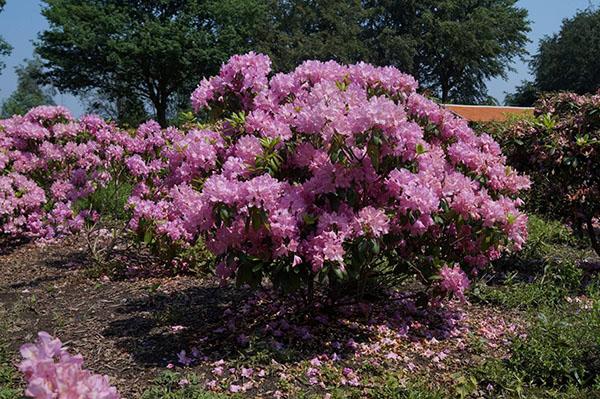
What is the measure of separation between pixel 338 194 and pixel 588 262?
4.08m

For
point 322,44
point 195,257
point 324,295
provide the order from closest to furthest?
point 324,295 → point 195,257 → point 322,44

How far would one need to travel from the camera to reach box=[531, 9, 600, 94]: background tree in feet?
139

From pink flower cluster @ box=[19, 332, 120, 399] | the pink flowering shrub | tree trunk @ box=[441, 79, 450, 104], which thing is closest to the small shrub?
the pink flowering shrub

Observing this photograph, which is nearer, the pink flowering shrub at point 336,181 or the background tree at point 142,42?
the pink flowering shrub at point 336,181

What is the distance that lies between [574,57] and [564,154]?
4191cm

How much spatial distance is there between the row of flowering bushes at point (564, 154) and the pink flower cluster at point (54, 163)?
3.71m

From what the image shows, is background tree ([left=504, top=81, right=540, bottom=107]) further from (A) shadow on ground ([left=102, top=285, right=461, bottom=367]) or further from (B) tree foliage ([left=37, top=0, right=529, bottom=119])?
(A) shadow on ground ([left=102, top=285, right=461, bottom=367])

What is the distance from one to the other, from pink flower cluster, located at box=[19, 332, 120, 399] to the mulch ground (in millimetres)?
1994

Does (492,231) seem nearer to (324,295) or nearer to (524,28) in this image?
(324,295)

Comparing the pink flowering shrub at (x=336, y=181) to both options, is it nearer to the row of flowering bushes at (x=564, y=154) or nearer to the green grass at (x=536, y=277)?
the green grass at (x=536, y=277)

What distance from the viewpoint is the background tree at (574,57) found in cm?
4228

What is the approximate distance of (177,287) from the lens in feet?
17.1

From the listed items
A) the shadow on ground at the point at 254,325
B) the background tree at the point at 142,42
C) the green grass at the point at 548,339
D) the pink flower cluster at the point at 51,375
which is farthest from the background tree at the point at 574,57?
the pink flower cluster at the point at 51,375

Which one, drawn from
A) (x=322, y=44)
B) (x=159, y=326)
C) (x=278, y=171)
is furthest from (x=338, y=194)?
(x=322, y=44)
